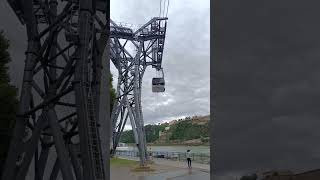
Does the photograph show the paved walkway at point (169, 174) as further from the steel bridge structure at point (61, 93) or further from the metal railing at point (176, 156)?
→ the steel bridge structure at point (61, 93)

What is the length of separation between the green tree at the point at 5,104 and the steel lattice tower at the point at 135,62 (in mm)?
28511

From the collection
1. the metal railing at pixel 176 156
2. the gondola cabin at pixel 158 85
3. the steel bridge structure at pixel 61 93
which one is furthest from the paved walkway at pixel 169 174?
the gondola cabin at pixel 158 85

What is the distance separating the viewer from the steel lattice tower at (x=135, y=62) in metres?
44.9

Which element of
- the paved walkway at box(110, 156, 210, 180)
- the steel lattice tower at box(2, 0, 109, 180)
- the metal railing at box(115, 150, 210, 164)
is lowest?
the paved walkway at box(110, 156, 210, 180)

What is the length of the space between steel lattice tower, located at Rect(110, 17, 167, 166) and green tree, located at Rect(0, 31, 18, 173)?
1122 inches

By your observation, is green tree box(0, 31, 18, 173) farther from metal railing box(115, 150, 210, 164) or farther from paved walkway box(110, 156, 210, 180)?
metal railing box(115, 150, 210, 164)

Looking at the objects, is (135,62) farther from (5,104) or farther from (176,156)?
(5,104)

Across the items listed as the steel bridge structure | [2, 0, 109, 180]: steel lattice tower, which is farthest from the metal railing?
[2, 0, 109, 180]: steel lattice tower

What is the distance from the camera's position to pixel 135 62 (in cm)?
4603

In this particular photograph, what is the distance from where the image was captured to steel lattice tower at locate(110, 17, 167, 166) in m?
44.9
